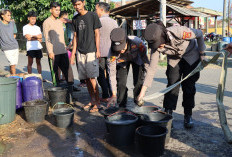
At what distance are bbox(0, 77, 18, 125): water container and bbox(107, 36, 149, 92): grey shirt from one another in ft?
6.12

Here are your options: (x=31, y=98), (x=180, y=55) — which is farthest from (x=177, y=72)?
(x=31, y=98)

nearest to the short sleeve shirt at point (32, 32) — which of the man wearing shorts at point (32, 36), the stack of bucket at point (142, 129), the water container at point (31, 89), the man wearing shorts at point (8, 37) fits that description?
the man wearing shorts at point (32, 36)

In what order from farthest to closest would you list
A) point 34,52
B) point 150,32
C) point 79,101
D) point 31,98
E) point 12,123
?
1. point 34,52
2. point 79,101
3. point 31,98
4. point 12,123
5. point 150,32

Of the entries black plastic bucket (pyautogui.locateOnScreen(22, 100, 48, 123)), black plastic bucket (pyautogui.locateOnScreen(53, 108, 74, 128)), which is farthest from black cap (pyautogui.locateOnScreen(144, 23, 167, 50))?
black plastic bucket (pyautogui.locateOnScreen(22, 100, 48, 123))

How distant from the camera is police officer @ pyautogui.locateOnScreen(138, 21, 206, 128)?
304 cm

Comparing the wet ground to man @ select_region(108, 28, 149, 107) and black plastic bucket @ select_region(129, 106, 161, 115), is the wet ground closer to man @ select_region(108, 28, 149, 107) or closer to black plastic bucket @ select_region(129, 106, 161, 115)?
black plastic bucket @ select_region(129, 106, 161, 115)

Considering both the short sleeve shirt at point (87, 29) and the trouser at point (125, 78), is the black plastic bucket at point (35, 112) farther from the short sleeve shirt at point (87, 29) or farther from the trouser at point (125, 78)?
the trouser at point (125, 78)

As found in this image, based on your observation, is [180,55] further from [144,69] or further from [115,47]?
[115,47]

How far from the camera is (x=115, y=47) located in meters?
3.26

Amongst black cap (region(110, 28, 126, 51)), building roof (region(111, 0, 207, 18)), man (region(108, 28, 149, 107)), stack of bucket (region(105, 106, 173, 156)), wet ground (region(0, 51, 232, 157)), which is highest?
building roof (region(111, 0, 207, 18))

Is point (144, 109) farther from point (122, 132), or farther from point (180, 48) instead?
point (180, 48)

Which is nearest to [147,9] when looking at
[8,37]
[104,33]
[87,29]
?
[8,37]

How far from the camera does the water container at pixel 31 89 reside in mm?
4844

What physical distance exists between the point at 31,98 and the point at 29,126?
0.77 m
